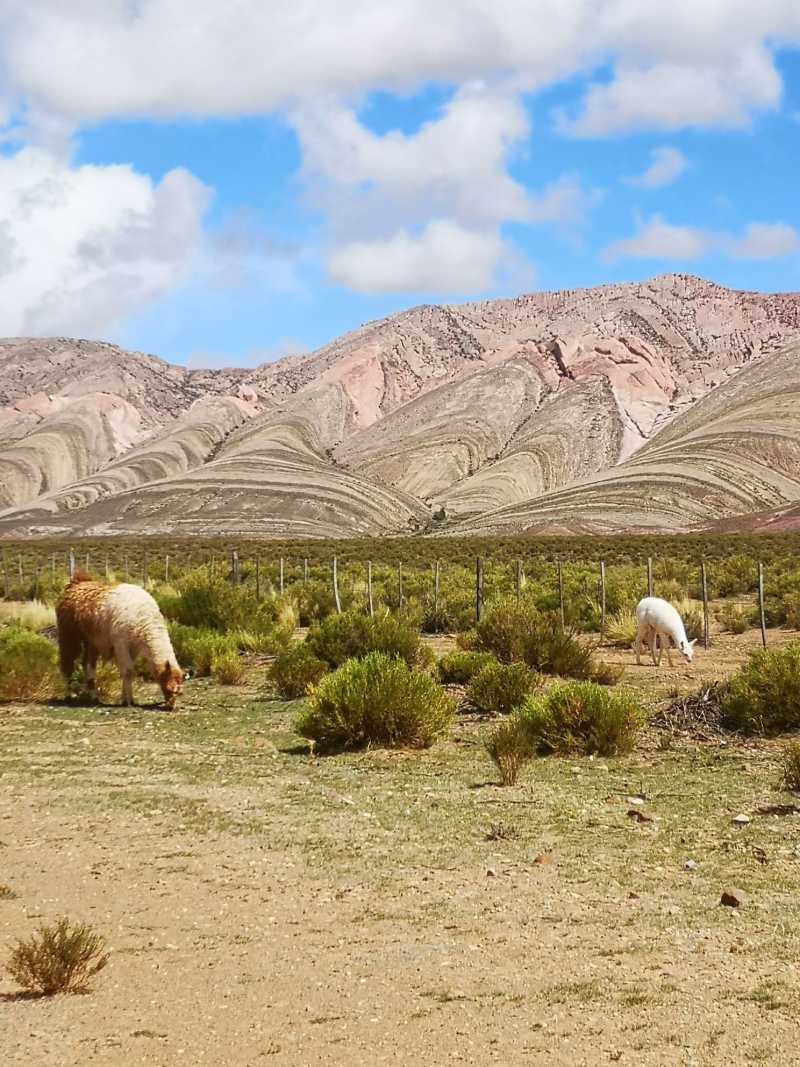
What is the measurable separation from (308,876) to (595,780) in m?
3.41

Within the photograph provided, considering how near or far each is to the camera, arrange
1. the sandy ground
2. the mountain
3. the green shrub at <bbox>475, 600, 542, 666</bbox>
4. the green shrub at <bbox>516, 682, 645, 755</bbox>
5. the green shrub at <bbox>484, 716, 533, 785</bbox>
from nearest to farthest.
Answer: 1. the sandy ground
2. the green shrub at <bbox>484, 716, 533, 785</bbox>
3. the green shrub at <bbox>516, 682, 645, 755</bbox>
4. the green shrub at <bbox>475, 600, 542, 666</bbox>
5. the mountain

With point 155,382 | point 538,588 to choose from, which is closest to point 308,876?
point 538,588

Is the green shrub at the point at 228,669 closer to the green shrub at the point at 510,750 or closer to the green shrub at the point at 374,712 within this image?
the green shrub at the point at 374,712

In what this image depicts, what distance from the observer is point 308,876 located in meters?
7.30

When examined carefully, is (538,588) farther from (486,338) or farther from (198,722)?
(486,338)

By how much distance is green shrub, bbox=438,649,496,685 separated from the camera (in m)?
15.7

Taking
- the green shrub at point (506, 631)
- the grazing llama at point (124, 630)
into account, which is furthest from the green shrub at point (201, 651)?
the green shrub at point (506, 631)

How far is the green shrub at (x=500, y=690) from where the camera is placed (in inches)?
542

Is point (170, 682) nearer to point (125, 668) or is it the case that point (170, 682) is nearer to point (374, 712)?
point (125, 668)

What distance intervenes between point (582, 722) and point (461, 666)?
4.75 meters

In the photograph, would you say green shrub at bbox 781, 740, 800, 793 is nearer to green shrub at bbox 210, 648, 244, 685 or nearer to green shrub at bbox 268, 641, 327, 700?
green shrub at bbox 268, 641, 327, 700

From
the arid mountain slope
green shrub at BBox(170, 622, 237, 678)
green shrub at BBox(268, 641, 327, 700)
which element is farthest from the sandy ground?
the arid mountain slope

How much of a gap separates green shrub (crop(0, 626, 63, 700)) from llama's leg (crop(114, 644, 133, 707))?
1253 millimetres

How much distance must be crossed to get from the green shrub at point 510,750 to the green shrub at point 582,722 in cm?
23
